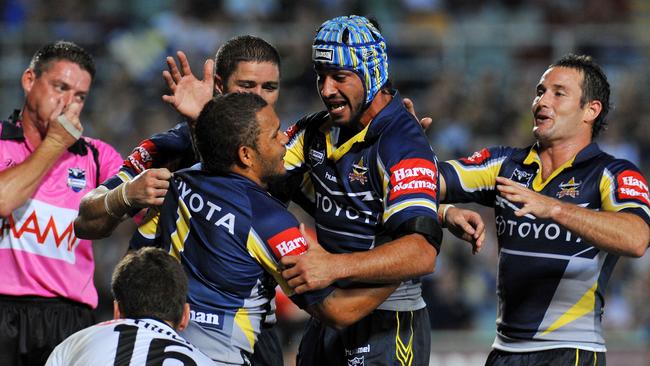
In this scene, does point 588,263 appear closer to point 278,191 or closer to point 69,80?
point 278,191

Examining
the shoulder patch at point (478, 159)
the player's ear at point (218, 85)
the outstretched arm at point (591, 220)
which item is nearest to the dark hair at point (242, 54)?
the player's ear at point (218, 85)

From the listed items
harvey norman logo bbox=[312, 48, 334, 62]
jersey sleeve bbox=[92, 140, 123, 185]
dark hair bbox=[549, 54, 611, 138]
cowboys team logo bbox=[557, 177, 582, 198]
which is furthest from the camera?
jersey sleeve bbox=[92, 140, 123, 185]

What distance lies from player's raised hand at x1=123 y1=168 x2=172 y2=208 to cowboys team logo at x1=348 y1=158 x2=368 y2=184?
100cm

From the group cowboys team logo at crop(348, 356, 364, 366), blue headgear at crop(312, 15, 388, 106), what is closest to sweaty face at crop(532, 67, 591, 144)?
blue headgear at crop(312, 15, 388, 106)

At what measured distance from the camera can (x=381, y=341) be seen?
18.0ft

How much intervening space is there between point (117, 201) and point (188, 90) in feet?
2.78

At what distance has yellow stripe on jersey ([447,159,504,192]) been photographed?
6184mm

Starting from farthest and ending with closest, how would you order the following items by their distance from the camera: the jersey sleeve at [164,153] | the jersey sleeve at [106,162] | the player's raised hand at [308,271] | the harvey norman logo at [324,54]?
the jersey sleeve at [106,162]
the jersey sleeve at [164,153]
the harvey norman logo at [324,54]
the player's raised hand at [308,271]

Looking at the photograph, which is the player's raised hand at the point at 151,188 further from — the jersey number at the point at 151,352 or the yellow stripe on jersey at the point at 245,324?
the jersey number at the point at 151,352

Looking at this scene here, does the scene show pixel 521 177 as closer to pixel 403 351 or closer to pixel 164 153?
pixel 403 351

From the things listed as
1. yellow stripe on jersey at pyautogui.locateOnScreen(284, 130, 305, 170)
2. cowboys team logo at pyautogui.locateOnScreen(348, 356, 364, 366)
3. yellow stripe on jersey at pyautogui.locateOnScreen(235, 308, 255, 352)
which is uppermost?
yellow stripe on jersey at pyautogui.locateOnScreen(284, 130, 305, 170)

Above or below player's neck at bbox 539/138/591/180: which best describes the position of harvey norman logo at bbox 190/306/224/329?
below

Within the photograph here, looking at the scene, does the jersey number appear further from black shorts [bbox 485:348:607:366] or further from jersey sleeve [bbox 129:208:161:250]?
black shorts [bbox 485:348:607:366]

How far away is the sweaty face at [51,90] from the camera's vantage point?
647 centimetres
